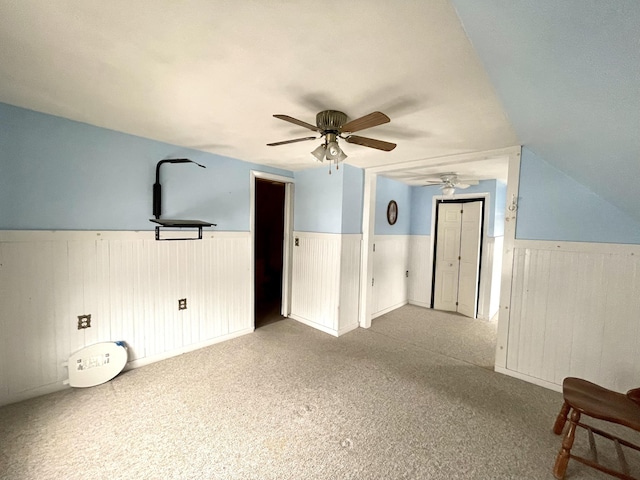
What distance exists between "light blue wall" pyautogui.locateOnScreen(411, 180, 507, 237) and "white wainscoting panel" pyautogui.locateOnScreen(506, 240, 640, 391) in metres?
1.91

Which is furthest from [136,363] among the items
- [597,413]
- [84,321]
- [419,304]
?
[419,304]

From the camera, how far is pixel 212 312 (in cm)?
303

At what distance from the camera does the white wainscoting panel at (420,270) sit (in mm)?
4734

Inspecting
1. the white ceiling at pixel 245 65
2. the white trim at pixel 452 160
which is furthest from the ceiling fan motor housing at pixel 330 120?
the white trim at pixel 452 160

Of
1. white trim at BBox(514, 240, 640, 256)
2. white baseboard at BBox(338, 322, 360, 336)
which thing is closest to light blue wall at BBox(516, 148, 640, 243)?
white trim at BBox(514, 240, 640, 256)

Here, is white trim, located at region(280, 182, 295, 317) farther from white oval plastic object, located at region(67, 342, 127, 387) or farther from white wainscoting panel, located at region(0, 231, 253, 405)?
white oval plastic object, located at region(67, 342, 127, 387)

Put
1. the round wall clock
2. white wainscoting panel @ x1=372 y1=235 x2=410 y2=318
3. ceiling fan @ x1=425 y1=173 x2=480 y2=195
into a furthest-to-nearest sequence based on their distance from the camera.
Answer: the round wall clock < white wainscoting panel @ x1=372 y1=235 x2=410 y2=318 < ceiling fan @ x1=425 y1=173 x2=480 y2=195

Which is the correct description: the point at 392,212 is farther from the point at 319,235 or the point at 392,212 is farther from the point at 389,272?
the point at 319,235

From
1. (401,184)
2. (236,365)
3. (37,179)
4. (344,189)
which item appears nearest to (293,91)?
(344,189)

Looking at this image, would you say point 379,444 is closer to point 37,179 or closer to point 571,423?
point 571,423

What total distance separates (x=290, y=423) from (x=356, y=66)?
228 cm

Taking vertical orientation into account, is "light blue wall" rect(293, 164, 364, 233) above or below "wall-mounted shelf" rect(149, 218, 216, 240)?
above

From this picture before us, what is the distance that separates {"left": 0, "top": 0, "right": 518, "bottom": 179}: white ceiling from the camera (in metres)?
1.01

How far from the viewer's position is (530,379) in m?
2.38
